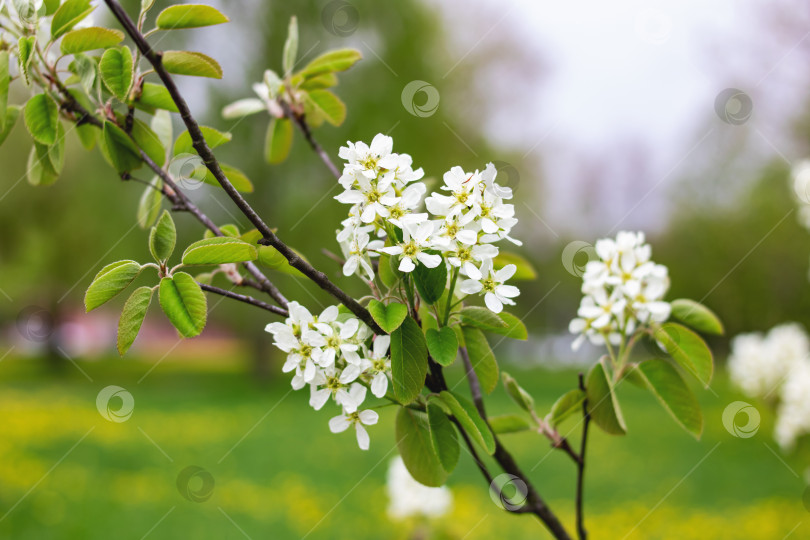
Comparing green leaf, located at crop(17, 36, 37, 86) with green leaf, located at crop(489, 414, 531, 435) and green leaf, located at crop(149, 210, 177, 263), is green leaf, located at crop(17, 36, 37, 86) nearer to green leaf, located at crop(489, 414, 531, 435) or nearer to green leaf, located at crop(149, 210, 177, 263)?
green leaf, located at crop(149, 210, 177, 263)

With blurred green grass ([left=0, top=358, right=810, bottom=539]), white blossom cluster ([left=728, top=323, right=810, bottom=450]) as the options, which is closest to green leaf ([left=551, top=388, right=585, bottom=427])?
blurred green grass ([left=0, top=358, right=810, bottom=539])

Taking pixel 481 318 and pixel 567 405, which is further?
pixel 567 405

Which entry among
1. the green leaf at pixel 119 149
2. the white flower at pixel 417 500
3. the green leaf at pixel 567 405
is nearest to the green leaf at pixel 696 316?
the green leaf at pixel 567 405

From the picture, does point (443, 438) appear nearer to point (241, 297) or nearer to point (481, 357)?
point (481, 357)

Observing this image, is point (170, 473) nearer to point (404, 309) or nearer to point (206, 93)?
point (404, 309)

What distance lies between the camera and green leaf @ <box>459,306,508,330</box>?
0.78 m

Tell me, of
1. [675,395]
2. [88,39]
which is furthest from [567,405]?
[88,39]

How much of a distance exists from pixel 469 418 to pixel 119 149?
1.96 feet

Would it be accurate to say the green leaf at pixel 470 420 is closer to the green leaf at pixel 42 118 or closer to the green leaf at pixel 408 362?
the green leaf at pixel 408 362

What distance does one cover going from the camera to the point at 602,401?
0.90m

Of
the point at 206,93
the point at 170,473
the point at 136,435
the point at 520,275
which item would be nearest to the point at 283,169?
the point at 206,93

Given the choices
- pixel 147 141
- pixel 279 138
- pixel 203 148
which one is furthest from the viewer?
pixel 279 138

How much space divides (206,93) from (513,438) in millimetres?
6271

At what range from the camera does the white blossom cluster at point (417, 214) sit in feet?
2.29
